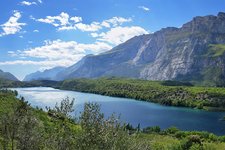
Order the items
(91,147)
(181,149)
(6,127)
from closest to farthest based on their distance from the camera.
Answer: (91,147), (6,127), (181,149)

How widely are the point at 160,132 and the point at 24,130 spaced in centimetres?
12404

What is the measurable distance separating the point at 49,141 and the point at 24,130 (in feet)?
17.8

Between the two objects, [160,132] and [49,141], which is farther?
[160,132]

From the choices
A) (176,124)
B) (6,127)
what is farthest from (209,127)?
(6,127)

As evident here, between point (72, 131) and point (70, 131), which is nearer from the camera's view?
point (70, 131)

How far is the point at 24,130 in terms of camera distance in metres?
35.7

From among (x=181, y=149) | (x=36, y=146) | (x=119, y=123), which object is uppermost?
(x=119, y=123)

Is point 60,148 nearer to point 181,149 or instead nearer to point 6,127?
point 6,127

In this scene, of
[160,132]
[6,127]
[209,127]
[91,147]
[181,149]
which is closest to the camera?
[91,147]

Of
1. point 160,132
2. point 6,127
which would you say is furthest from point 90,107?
point 160,132

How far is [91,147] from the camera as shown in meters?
27.4

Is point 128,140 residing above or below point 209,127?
above

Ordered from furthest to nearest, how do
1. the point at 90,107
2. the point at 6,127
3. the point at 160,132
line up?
the point at 160,132 < the point at 6,127 < the point at 90,107

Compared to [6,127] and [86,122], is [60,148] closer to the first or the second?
[86,122]
